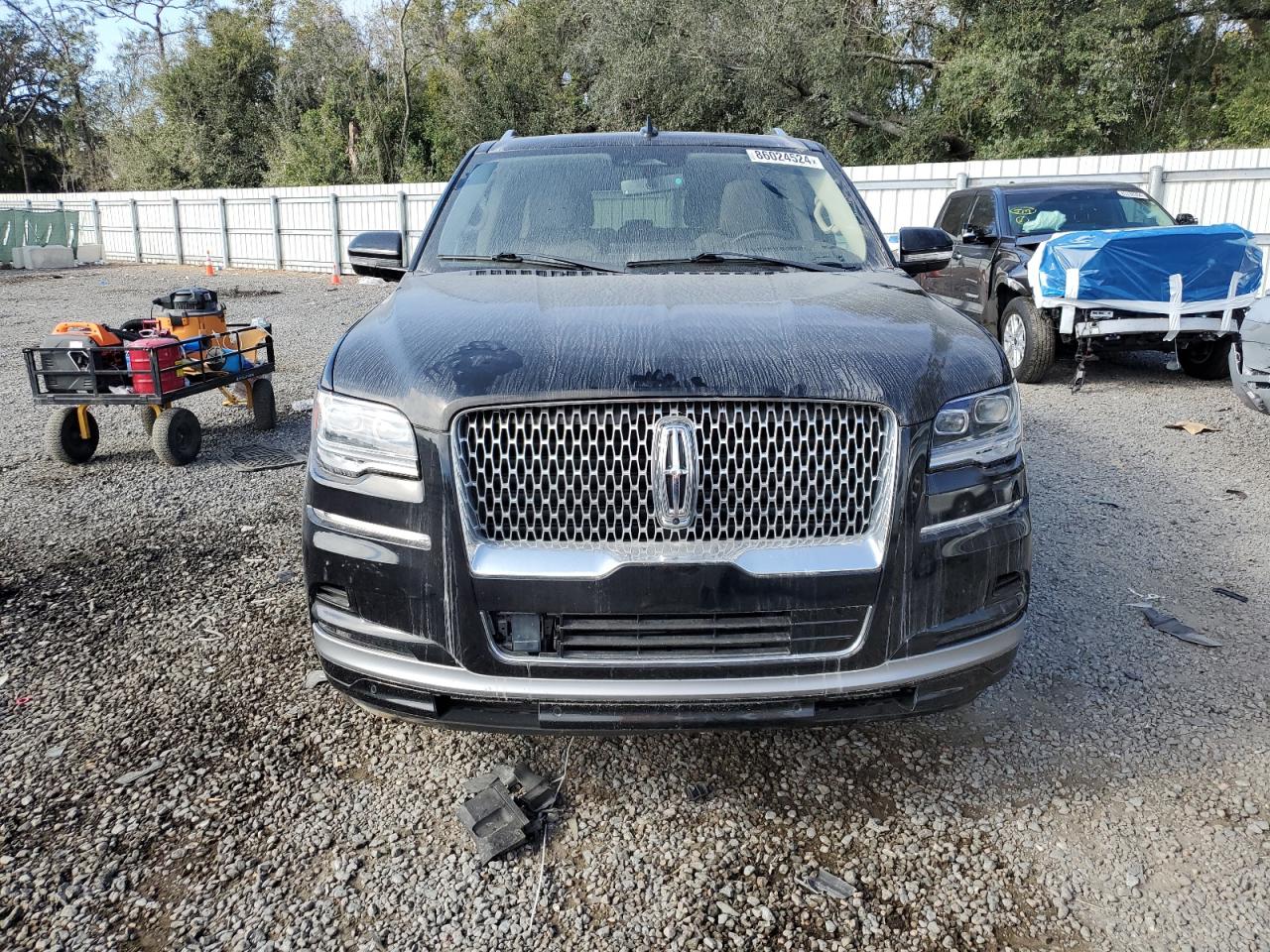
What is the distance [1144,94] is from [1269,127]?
3.27 m

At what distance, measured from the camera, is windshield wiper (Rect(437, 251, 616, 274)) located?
3227mm

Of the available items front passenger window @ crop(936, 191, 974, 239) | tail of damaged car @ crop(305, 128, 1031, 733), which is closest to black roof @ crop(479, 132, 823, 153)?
tail of damaged car @ crop(305, 128, 1031, 733)

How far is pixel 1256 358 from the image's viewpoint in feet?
18.0

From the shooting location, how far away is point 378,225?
23.7m

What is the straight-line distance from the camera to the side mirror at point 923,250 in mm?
3715

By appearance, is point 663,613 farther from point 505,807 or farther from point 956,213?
point 956,213

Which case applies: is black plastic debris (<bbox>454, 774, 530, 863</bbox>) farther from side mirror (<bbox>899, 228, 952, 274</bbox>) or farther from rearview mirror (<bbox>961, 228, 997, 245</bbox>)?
rearview mirror (<bbox>961, 228, 997, 245</bbox>)

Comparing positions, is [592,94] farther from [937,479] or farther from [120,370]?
[937,479]

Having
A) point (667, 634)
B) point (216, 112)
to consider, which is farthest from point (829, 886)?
point (216, 112)

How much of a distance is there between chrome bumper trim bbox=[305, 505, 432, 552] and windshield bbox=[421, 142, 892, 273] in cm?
136

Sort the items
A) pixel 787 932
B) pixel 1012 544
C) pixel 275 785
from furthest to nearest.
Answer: pixel 275 785, pixel 1012 544, pixel 787 932

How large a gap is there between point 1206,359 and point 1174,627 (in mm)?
6371

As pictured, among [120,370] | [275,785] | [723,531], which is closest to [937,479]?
[723,531]

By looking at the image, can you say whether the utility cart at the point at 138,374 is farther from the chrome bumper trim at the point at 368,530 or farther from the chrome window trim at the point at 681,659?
the chrome window trim at the point at 681,659
